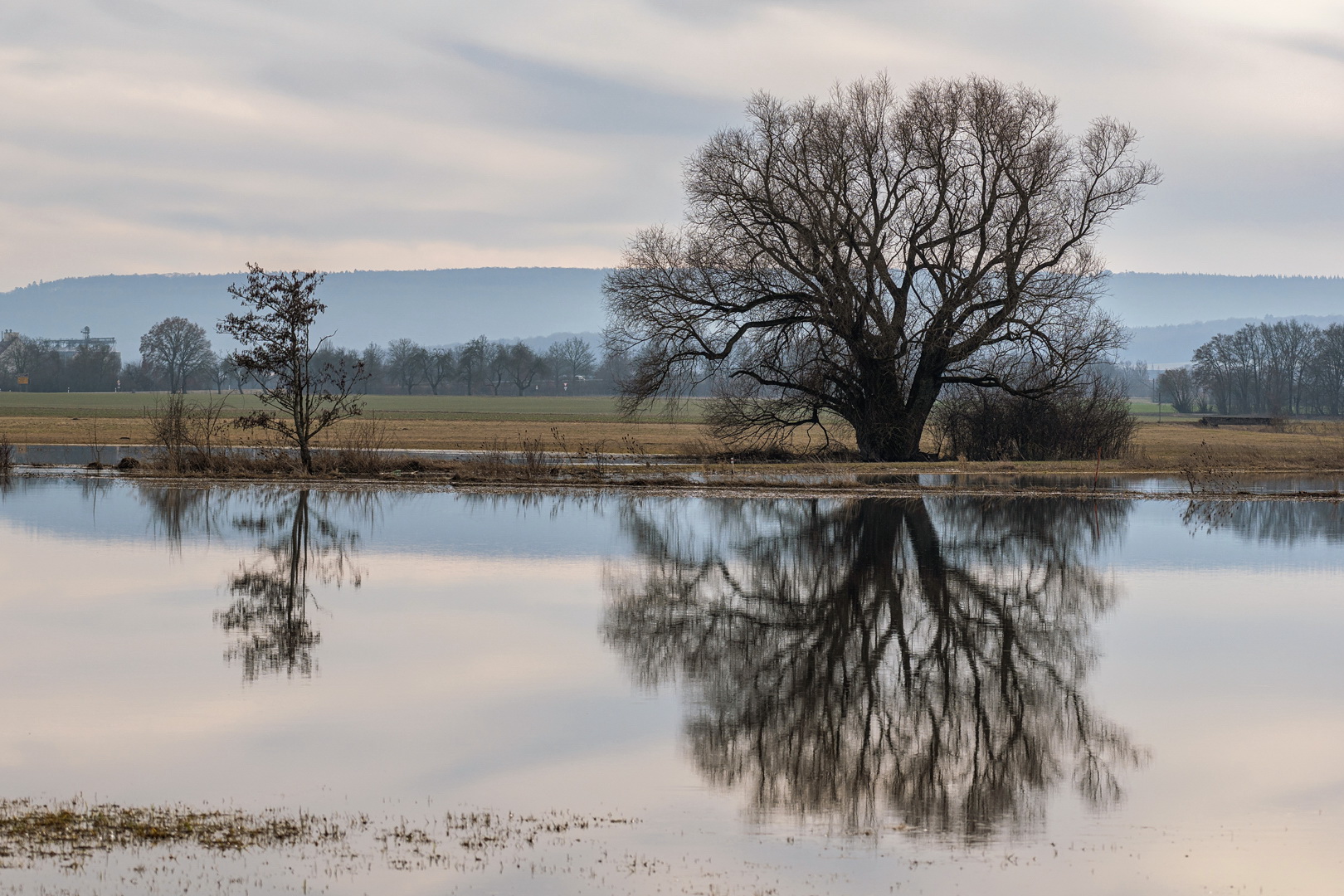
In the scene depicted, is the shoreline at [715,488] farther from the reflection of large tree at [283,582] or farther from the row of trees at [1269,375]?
the row of trees at [1269,375]

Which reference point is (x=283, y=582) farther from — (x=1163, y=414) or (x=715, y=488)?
(x=1163, y=414)

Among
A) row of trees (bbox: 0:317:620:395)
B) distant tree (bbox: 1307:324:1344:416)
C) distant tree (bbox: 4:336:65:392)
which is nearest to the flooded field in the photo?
distant tree (bbox: 1307:324:1344:416)

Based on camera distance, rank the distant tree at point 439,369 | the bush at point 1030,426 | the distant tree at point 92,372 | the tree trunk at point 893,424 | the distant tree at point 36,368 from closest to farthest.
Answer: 1. the tree trunk at point 893,424
2. the bush at point 1030,426
3. the distant tree at point 36,368
4. the distant tree at point 92,372
5. the distant tree at point 439,369

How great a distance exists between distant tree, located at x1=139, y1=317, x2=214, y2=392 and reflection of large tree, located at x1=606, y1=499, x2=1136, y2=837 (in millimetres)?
161562

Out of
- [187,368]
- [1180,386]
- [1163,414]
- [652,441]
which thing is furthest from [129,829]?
[187,368]

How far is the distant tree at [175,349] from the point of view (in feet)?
570

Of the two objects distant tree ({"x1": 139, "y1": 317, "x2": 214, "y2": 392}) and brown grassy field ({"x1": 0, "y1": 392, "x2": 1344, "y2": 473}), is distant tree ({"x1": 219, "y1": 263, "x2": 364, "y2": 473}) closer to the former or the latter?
brown grassy field ({"x1": 0, "y1": 392, "x2": 1344, "y2": 473})

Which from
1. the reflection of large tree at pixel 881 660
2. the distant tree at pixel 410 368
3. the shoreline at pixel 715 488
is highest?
the distant tree at pixel 410 368

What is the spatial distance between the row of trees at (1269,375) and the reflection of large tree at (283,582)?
13717 cm

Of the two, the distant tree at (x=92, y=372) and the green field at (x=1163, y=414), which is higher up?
the distant tree at (x=92, y=372)

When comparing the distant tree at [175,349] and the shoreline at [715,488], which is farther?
the distant tree at [175,349]

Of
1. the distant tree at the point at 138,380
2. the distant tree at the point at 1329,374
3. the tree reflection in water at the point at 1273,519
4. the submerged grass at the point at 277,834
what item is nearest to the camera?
the submerged grass at the point at 277,834

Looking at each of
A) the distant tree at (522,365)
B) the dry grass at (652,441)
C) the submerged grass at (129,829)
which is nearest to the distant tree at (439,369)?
the distant tree at (522,365)

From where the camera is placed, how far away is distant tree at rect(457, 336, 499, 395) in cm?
18412
